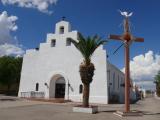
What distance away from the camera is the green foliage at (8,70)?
59.3m

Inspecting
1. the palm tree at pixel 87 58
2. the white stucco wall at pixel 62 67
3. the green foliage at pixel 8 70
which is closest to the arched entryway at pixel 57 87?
the white stucco wall at pixel 62 67

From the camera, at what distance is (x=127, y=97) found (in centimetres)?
2173

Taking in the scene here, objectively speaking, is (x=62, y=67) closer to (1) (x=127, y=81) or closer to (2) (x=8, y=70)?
(1) (x=127, y=81)

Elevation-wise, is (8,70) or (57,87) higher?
(8,70)

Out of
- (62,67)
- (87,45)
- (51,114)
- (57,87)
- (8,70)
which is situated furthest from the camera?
(8,70)

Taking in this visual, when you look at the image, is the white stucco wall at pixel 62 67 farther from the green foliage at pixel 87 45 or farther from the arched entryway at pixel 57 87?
the green foliage at pixel 87 45

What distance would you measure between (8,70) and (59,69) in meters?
23.1

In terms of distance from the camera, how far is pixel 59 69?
4069cm

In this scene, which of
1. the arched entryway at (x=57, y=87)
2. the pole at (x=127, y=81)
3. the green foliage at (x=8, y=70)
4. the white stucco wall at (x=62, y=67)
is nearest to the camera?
the pole at (x=127, y=81)

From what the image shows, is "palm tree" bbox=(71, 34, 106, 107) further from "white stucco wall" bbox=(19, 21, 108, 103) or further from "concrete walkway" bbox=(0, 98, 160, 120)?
"white stucco wall" bbox=(19, 21, 108, 103)

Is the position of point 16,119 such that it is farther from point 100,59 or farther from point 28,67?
point 28,67

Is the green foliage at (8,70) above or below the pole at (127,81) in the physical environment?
above

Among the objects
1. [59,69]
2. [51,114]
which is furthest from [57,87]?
[51,114]

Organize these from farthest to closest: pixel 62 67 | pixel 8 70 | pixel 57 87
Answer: pixel 8 70
pixel 57 87
pixel 62 67
